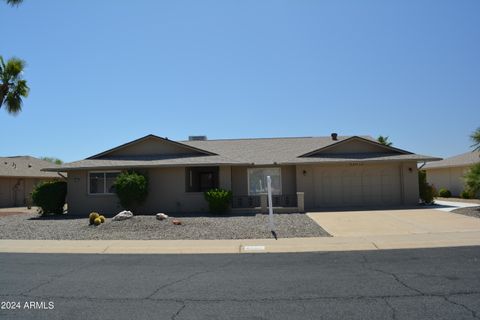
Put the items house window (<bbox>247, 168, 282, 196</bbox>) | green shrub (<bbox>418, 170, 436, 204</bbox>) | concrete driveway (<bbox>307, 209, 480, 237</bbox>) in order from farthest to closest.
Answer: house window (<bbox>247, 168, 282, 196</bbox>)
green shrub (<bbox>418, 170, 436, 204</bbox>)
concrete driveway (<bbox>307, 209, 480, 237</bbox>)

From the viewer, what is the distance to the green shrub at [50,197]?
75.8ft

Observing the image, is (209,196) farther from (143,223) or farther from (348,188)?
(348,188)

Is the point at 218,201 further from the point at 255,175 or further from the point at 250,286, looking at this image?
the point at 250,286

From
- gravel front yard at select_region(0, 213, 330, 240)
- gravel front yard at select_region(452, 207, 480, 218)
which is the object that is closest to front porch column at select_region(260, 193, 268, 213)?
gravel front yard at select_region(0, 213, 330, 240)

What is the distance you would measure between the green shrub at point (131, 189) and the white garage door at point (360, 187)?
31.2ft

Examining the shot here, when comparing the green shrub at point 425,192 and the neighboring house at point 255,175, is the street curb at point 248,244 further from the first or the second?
the green shrub at point 425,192

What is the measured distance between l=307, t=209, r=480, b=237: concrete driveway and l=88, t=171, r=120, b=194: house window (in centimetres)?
1098

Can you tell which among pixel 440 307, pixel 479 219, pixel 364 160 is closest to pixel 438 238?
pixel 479 219

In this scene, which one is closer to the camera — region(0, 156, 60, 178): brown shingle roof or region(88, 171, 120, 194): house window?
region(88, 171, 120, 194): house window

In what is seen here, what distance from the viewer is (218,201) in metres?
21.4

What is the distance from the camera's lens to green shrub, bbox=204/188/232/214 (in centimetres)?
2141

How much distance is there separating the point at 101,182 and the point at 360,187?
14486 millimetres

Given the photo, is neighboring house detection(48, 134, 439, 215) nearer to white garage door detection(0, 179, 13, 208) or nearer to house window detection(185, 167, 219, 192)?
house window detection(185, 167, 219, 192)

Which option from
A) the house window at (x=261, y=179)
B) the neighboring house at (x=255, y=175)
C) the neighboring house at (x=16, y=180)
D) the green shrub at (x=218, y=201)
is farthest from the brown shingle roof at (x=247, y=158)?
the neighboring house at (x=16, y=180)
